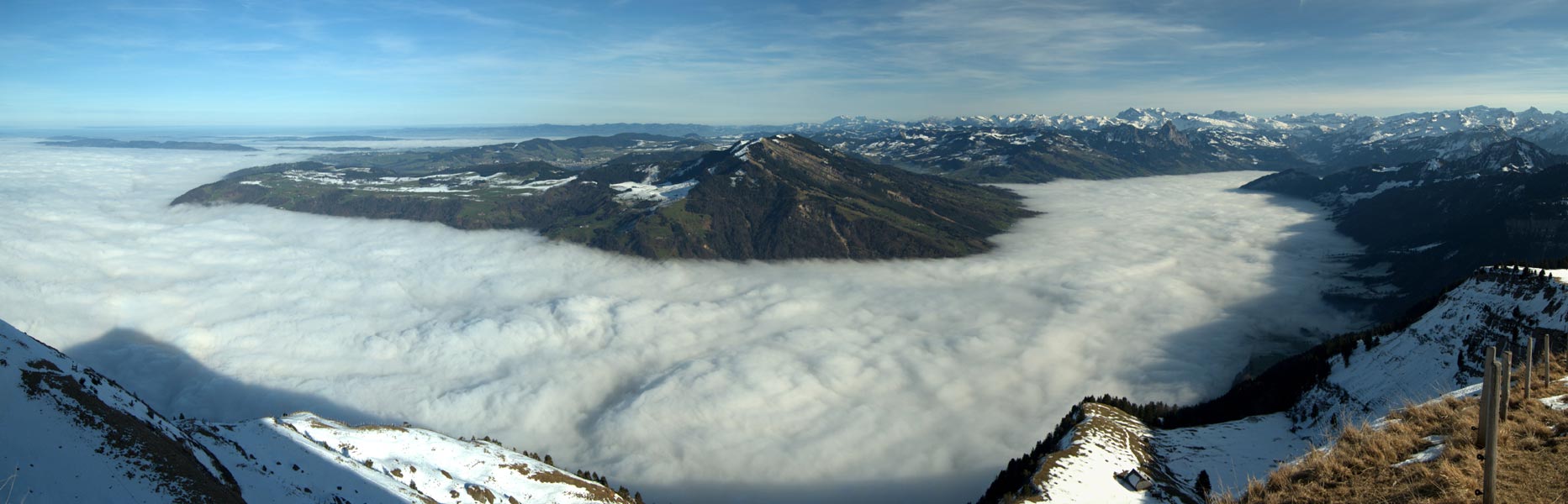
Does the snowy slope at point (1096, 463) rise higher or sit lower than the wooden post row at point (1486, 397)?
lower

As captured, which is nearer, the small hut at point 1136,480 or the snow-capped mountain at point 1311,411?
the small hut at point 1136,480

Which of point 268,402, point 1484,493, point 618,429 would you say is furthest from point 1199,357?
point 268,402

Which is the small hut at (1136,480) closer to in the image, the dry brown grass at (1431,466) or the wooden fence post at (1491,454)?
the dry brown grass at (1431,466)

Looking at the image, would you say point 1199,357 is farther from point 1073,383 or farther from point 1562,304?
point 1562,304

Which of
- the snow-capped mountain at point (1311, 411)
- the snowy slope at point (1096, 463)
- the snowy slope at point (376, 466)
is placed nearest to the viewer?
the snowy slope at point (1096, 463)

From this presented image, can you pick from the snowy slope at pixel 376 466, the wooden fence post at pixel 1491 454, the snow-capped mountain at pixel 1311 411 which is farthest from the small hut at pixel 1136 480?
the snowy slope at pixel 376 466
